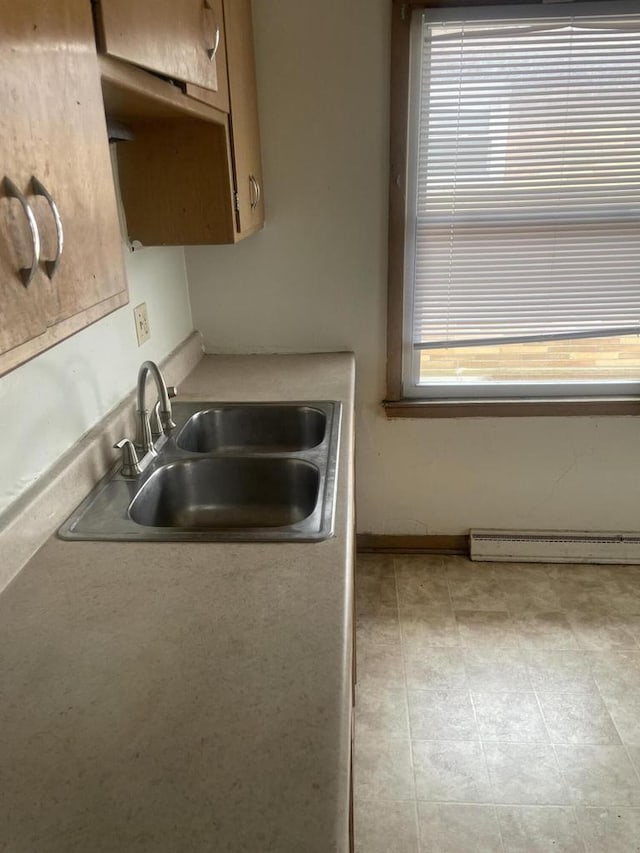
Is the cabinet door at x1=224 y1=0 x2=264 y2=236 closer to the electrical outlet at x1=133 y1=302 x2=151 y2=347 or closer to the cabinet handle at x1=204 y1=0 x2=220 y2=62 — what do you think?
the cabinet handle at x1=204 y1=0 x2=220 y2=62

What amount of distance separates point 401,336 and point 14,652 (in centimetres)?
180

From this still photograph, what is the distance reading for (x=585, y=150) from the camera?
2.11 m

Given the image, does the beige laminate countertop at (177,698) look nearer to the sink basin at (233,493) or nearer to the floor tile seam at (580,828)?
the sink basin at (233,493)

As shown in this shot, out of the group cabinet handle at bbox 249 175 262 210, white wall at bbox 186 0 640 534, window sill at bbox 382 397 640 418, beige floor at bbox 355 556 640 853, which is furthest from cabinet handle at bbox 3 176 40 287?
window sill at bbox 382 397 640 418

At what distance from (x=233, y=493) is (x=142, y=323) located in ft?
2.03

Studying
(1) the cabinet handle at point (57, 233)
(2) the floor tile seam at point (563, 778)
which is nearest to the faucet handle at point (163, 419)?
(1) the cabinet handle at point (57, 233)

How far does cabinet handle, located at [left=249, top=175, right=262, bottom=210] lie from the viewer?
190cm

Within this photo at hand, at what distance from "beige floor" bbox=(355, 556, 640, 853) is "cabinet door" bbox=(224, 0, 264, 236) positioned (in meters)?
1.54

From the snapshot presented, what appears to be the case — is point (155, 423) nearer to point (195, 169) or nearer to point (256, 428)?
point (256, 428)

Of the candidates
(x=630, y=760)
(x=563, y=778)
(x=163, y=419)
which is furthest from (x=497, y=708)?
(x=163, y=419)

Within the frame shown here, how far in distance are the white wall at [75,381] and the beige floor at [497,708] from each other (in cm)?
123

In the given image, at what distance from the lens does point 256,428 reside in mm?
1919

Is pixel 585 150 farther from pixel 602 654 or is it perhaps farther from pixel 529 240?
pixel 602 654

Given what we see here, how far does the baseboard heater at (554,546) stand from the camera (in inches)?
102
